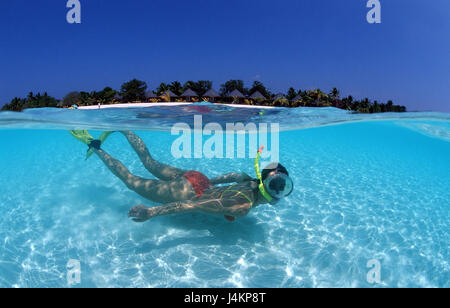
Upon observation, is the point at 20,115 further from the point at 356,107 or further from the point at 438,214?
the point at 356,107

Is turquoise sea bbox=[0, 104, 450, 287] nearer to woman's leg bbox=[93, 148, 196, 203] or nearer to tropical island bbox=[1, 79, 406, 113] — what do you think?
woman's leg bbox=[93, 148, 196, 203]

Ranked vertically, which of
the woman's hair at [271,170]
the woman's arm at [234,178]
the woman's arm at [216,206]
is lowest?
the woman's arm at [216,206]

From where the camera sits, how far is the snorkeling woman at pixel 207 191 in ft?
13.9

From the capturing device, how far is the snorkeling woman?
425 centimetres

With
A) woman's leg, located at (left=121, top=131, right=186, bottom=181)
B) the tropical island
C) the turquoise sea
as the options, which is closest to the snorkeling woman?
woman's leg, located at (left=121, top=131, right=186, bottom=181)

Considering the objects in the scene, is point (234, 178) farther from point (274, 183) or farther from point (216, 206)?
point (274, 183)

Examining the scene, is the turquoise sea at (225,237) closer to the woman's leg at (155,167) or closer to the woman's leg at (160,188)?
the woman's leg at (160,188)

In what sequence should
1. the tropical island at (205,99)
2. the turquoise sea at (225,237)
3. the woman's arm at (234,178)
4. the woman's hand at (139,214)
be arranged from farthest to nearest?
the tropical island at (205,99), the woman's arm at (234,178), the turquoise sea at (225,237), the woman's hand at (139,214)

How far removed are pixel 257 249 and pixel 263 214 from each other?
1.47 m

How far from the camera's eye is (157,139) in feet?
61.1

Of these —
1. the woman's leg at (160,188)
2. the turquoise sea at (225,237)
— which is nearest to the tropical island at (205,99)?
the turquoise sea at (225,237)

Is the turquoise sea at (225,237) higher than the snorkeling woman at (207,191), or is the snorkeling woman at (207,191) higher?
the snorkeling woman at (207,191)

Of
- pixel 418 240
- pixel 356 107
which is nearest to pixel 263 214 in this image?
pixel 418 240

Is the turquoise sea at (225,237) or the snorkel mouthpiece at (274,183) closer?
the snorkel mouthpiece at (274,183)
